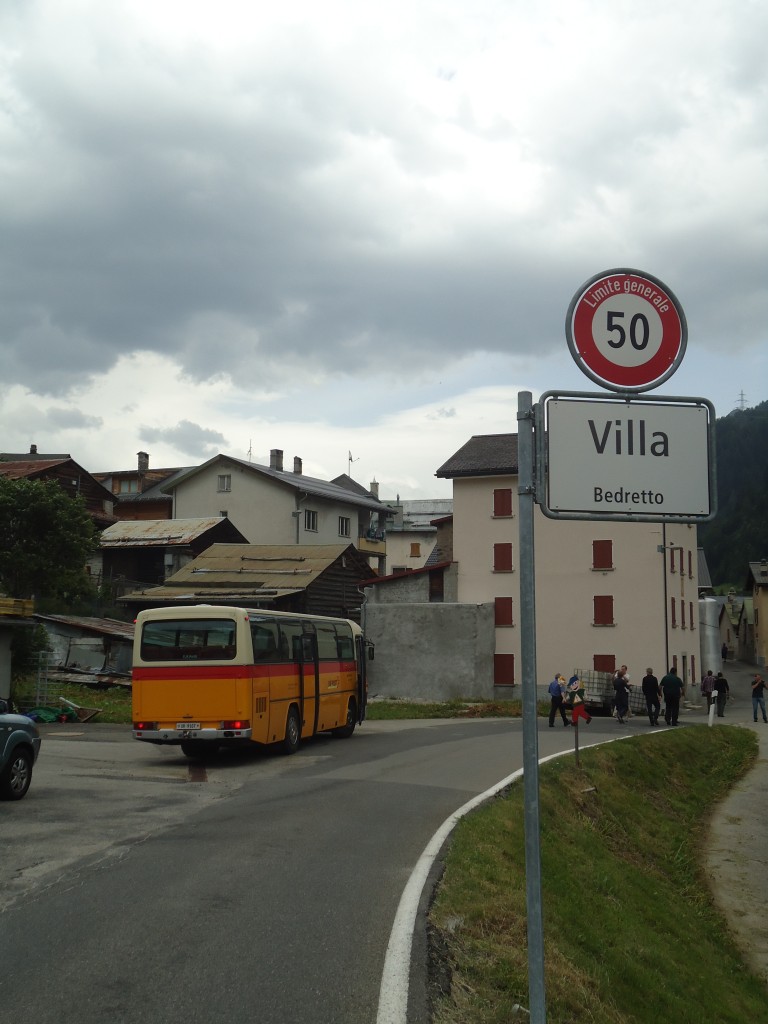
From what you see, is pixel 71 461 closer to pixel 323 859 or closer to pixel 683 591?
pixel 683 591

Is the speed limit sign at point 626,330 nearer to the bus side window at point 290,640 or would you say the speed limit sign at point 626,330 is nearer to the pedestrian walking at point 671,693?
the bus side window at point 290,640

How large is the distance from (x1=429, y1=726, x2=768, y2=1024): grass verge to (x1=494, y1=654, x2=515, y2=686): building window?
2636 centimetres

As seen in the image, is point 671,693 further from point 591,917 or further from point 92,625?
point 591,917

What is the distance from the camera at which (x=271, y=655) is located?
69.7 feet

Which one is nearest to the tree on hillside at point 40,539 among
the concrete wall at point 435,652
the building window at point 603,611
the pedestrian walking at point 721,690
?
the concrete wall at point 435,652

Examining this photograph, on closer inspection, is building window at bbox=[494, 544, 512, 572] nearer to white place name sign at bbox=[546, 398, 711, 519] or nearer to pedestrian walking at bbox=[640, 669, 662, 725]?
pedestrian walking at bbox=[640, 669, 662, 725]

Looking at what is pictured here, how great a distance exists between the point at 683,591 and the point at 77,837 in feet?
151

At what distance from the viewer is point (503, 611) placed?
50844mm

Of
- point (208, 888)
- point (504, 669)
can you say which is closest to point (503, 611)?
point (504, 669)

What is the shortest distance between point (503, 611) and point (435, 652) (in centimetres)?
403

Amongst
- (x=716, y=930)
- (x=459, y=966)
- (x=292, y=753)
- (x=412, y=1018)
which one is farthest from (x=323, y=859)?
(x=292, y=753)

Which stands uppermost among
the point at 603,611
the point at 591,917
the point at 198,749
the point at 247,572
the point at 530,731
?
the point at 247,572

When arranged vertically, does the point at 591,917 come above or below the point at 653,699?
below

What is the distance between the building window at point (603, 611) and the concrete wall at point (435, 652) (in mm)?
4936
